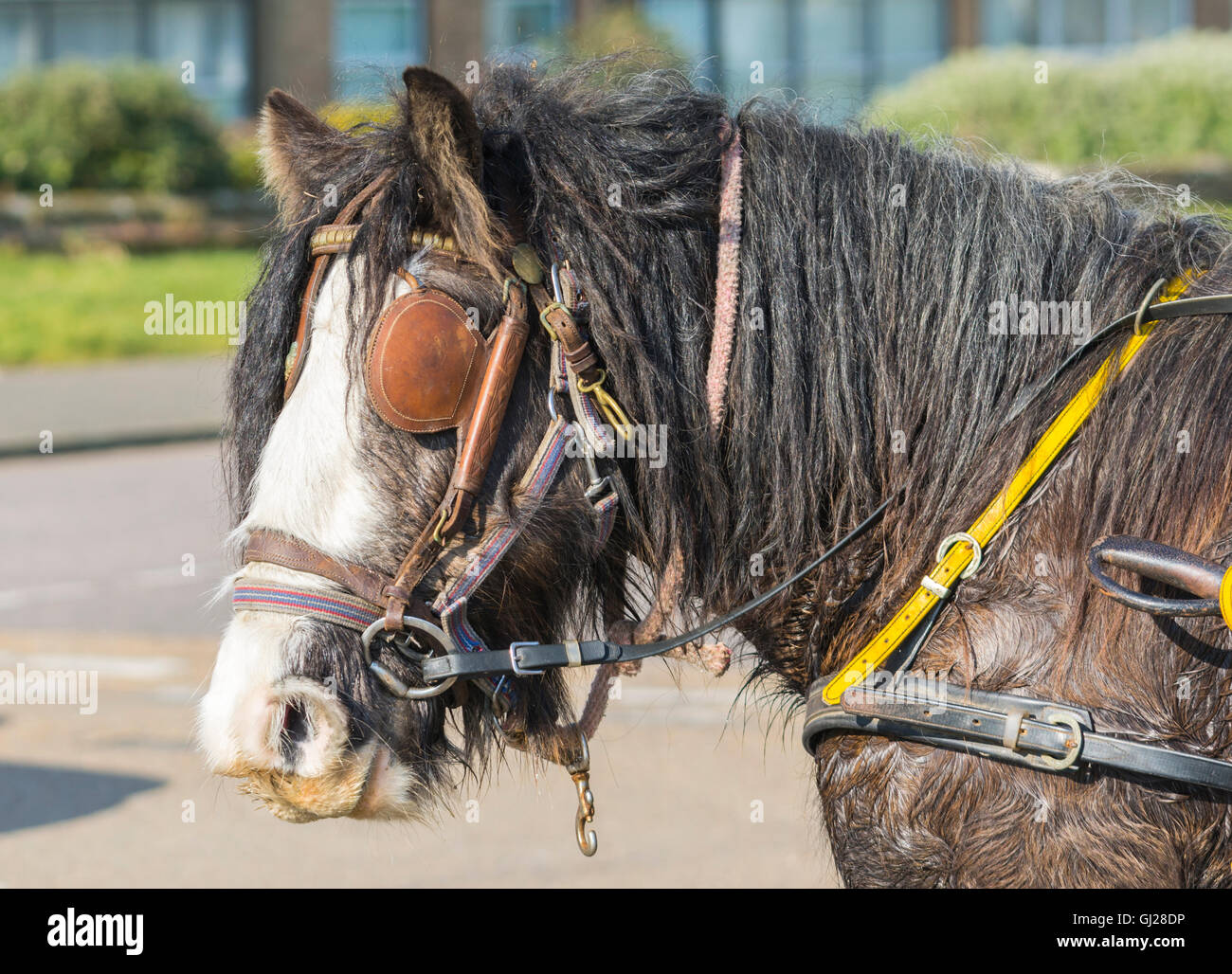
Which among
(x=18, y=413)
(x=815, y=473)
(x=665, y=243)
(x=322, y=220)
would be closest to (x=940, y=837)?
(x=815, y=473)

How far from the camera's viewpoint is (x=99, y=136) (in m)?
19.3

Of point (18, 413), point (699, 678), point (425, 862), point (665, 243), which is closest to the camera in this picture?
point (665, 243)

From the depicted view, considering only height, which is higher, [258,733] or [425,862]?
[258,733]

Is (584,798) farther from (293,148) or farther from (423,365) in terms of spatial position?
(293,148)

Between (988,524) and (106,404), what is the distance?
38.6ft

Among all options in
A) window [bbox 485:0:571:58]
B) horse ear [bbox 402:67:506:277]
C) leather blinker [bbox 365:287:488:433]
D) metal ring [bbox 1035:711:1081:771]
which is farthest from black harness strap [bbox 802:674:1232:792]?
window [bbox 485:0:571:58]

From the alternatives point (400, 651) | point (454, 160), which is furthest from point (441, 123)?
point (400, 651)

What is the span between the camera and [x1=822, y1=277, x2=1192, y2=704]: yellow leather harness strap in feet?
6.46

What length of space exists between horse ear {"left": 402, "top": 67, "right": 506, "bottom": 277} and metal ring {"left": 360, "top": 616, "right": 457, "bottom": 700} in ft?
1.80

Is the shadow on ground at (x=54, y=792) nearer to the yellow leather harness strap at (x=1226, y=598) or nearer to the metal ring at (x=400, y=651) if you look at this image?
the metal ring at (x=400, y=651)

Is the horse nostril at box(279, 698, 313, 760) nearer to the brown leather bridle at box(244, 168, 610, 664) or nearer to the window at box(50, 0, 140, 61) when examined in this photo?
the brown leather bridle at box(244, 168, 610, 664)

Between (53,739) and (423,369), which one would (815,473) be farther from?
(53,739)

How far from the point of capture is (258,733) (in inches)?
76.6

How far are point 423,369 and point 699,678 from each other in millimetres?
4601
